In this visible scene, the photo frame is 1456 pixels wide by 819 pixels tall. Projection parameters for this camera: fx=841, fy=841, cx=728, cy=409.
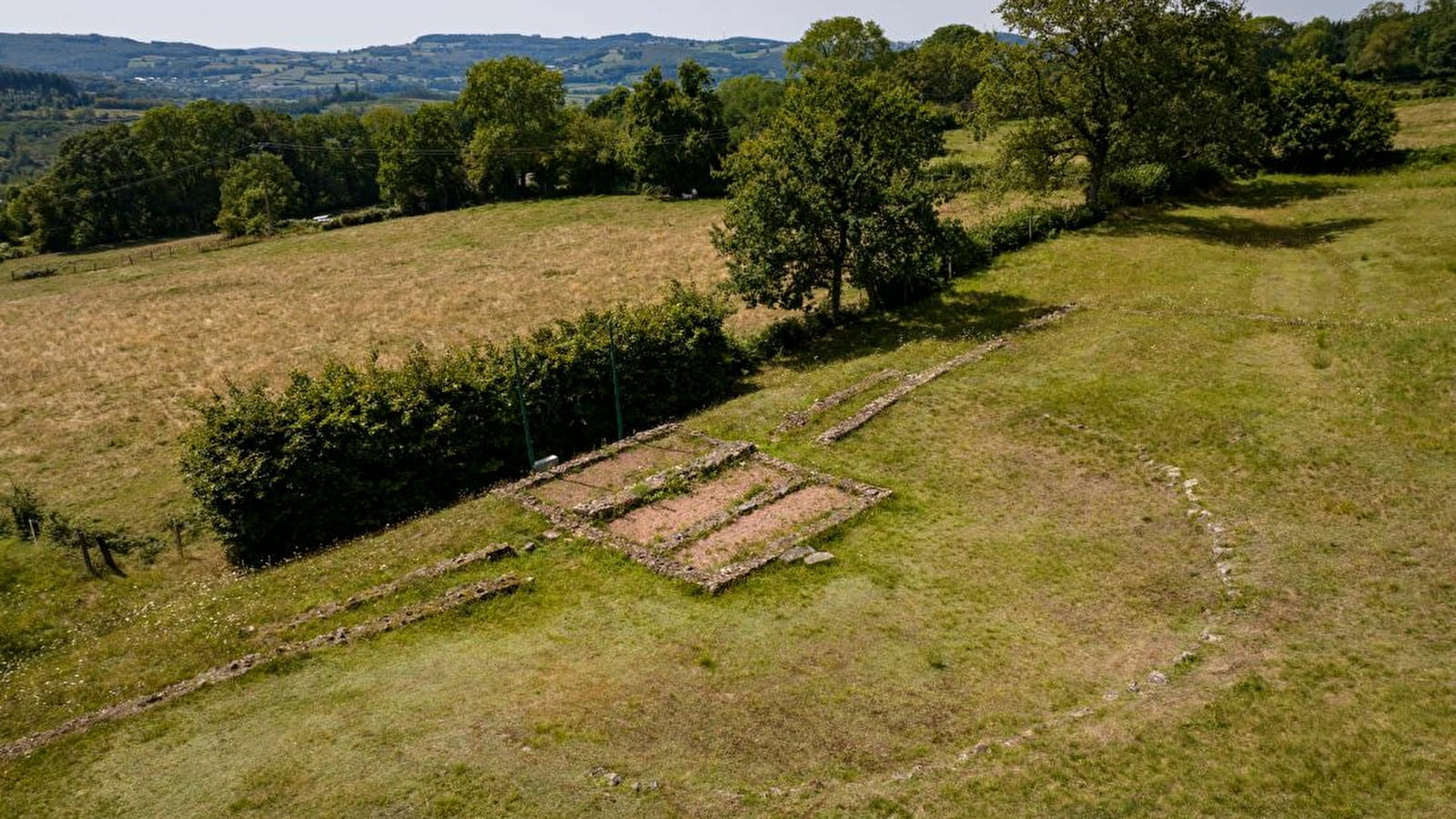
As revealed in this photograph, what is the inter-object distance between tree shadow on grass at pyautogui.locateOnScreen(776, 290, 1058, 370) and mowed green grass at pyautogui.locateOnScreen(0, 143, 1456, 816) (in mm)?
6448

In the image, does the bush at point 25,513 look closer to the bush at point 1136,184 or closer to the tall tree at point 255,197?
the bush at point 1136,184

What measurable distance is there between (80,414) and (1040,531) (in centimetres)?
3822

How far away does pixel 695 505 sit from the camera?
914 inches

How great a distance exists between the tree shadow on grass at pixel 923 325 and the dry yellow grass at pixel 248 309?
14.8 metres

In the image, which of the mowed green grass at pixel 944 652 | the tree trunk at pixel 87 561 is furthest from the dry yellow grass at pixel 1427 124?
the tree trunk at pixel 87 561

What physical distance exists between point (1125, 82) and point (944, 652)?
41319 millimetres

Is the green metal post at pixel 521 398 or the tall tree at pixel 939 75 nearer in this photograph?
→ the green metal post at pixel 521 398

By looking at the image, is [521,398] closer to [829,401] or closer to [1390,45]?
[829,401]

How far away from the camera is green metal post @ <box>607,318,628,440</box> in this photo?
28.3 metres

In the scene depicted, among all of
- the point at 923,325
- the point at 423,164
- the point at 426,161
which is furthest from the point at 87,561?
the point at 426,161

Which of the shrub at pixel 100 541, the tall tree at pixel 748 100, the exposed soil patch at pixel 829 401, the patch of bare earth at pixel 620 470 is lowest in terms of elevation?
the shrub at pixel 100 541

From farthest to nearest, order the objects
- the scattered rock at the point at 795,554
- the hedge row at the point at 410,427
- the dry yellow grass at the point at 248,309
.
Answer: the dry yellow grass at the point at 248,309
the hedge row at the point at 410,427
the scattered rock at the point at 795,554

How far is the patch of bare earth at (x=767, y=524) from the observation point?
2067 cm

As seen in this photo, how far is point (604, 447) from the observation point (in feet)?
89.5
